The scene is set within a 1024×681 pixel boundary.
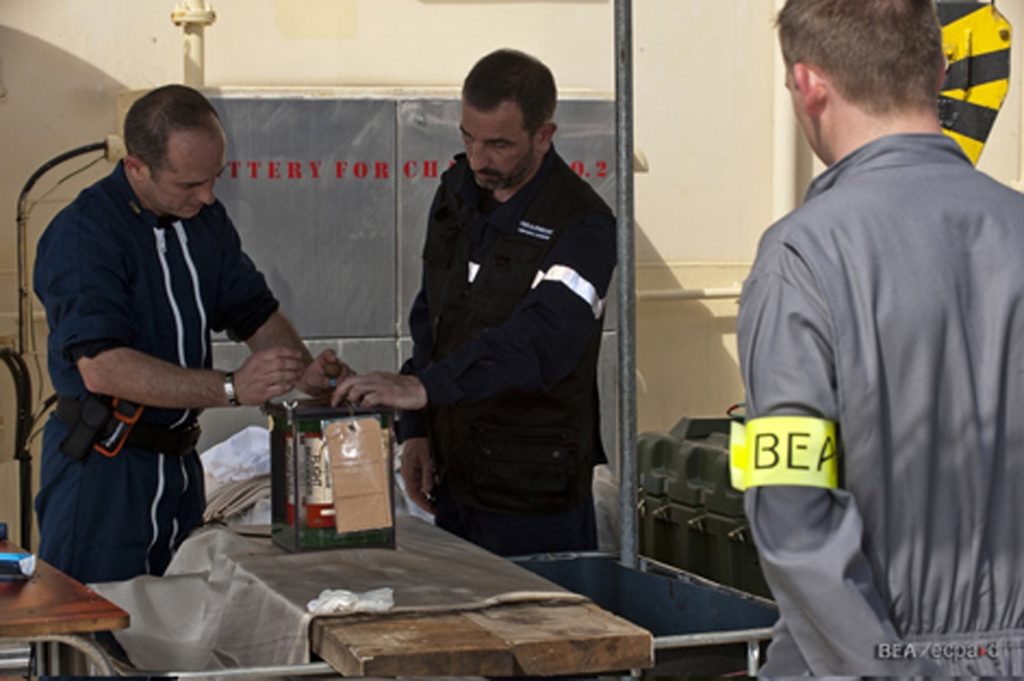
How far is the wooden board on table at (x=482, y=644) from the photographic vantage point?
2455 mm

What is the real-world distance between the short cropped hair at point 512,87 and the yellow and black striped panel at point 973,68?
969 millimetres

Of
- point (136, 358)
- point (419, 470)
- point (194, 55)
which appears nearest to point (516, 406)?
point (419, 470)

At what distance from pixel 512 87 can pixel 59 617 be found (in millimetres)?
1734

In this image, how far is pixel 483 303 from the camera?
3785 mm

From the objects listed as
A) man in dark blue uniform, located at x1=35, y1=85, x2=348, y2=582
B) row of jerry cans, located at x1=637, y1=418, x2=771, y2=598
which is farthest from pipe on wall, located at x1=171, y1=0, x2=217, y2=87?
man in dark blue uniform, located at x1=35, y1=85, x2=348, y2=582

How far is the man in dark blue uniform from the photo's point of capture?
11.5 ft

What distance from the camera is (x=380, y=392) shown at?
10.9 feet

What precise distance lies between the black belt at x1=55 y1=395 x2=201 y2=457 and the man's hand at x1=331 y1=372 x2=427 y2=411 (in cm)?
54

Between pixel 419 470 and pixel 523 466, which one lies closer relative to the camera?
pixel 523 466

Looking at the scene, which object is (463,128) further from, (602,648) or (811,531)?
(811,531)

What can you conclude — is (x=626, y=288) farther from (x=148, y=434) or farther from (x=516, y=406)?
(x=148, y=434)

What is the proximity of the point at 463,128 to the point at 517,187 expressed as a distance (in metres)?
0.19

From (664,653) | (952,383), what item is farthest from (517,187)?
(952,383)

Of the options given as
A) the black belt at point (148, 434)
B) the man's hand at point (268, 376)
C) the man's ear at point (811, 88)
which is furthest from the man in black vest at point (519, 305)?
the man's ear at point (811, 88)
